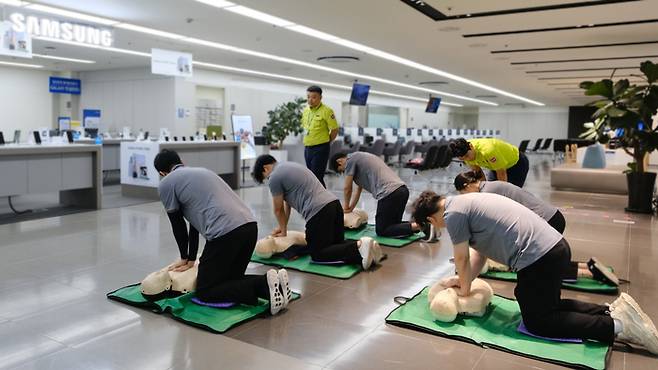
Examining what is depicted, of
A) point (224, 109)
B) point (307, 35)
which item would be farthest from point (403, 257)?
point (224, 109)

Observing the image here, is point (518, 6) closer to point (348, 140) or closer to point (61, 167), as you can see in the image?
point (61, 167)

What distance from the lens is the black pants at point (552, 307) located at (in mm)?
2627

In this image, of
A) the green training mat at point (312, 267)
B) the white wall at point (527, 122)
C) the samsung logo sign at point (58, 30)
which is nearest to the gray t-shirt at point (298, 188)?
the green training mat at point (312, 267)

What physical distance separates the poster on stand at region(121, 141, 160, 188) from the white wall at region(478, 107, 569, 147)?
88.8ft

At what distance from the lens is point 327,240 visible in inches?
164

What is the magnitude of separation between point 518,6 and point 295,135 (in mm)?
6977

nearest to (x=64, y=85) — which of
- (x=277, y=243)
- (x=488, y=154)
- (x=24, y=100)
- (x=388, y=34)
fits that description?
(x=24, y=100)

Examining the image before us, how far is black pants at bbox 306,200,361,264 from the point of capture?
160 inches

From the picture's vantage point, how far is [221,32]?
30.5 ft

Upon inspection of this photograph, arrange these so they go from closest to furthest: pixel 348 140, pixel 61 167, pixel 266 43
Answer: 1. pixel 61 167
2. pixel 266 43
3. pixel 348 140

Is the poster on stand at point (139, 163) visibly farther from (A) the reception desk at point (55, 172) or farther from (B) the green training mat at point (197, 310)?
(B) the green training mat at point (197, 310)

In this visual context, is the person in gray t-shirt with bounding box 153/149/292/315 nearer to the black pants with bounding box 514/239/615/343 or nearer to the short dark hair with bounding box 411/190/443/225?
the short dark hair with bounding box 411/190/443/225

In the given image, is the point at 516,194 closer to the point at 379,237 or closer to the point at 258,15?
the point at 379,237

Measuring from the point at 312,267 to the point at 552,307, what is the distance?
1.93 m
